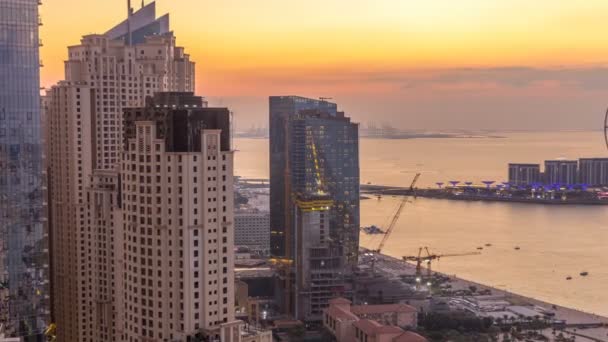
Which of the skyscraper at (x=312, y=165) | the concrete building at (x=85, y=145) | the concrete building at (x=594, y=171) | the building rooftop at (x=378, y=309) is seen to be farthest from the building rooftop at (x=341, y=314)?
the concrete building at (x=594, y=171)

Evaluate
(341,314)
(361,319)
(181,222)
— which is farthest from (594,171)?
(181,222)

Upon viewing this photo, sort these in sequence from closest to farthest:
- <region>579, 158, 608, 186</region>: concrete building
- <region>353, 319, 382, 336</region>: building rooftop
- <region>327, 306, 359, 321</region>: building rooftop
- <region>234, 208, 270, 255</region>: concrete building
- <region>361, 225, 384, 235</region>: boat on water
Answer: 1. <region>353, 319, 382, 336</region>: building rooftop
2. <region>327, 306, 359, 321</region>: building rooftop
3. <region>234, 208, 270, 255</region>: concrete building
4. <region>361, 225, 384, 235</region>: boat on water
5. <region>579, 158, 608, 186</region>: concrete building

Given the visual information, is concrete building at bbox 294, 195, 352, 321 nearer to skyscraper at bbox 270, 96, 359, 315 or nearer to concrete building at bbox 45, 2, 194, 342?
skyscraper at bbox 270, 96, 359, 315

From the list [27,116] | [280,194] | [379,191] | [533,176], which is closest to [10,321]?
[27,116]

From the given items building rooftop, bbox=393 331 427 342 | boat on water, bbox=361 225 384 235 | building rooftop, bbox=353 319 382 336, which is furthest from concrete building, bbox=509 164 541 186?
building rooftop, bbox=393 331 427 342

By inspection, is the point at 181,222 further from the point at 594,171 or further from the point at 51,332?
the point at 594,171
